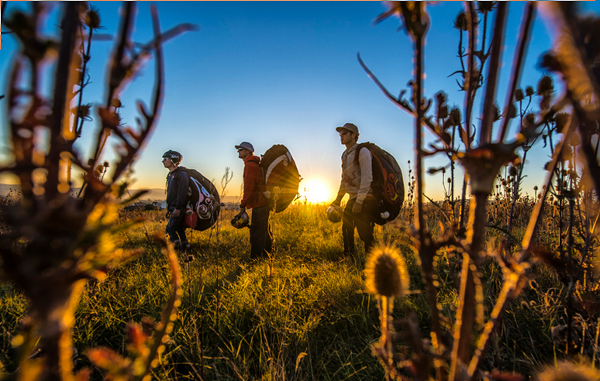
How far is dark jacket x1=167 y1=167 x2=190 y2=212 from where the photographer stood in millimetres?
5250

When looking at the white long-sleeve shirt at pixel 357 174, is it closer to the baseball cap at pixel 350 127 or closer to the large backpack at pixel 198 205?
the baseball cap at pixel 350 127

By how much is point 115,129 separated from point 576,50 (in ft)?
1.93

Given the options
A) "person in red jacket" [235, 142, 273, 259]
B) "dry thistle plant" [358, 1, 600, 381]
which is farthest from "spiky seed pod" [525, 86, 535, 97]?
"person in red jacket" [235, 142, 273, 259]

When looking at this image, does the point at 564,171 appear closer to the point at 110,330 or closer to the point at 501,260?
the point at 501,260

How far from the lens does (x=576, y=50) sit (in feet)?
1.06

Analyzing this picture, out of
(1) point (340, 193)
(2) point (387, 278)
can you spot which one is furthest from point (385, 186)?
(2) point (387, 278)

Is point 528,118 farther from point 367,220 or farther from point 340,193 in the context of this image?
point 340,193

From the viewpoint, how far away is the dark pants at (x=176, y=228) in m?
5.21

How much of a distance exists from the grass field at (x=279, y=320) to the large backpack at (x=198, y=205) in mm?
1568

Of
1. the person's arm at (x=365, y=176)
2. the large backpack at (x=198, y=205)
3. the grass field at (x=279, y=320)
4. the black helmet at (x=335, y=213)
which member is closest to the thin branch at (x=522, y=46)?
the grass field at (x=279, y=320)

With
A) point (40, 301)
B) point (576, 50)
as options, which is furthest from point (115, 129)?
point (576, 50)

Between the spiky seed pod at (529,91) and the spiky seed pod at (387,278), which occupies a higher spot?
the spiky seed pod at (529,91)

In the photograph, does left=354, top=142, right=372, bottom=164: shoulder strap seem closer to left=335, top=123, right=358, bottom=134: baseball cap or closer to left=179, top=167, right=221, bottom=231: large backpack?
left=335, top=123, right=358, bottom=134: baseball cap

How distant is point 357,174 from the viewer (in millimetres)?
4184
